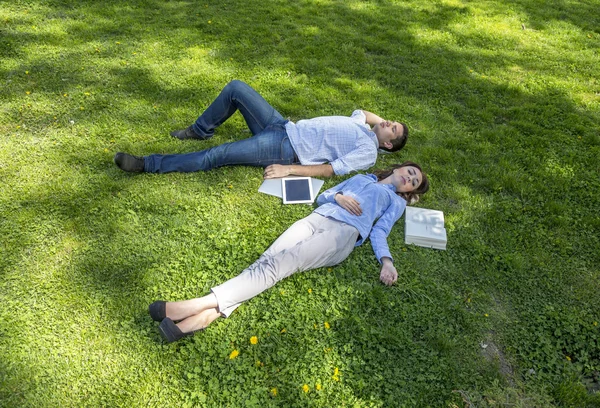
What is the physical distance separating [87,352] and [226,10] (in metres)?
7.45

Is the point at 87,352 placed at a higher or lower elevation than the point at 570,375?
higher

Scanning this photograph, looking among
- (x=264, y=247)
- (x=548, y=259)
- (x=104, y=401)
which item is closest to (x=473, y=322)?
(x=548, y=259)

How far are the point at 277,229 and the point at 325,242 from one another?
26.6 inches

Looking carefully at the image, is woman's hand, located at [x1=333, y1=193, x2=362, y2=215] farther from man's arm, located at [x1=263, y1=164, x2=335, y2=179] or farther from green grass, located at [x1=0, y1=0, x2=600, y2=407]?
man's arm, located at [x1=263, y1=164, x2=335, y2=179]

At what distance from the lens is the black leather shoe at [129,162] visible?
4609 millimetres

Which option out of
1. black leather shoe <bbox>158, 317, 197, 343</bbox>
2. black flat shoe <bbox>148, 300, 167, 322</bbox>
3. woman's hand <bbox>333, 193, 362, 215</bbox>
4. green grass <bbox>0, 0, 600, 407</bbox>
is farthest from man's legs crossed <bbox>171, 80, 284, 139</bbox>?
black leather shoe <bbox>158, 317, 197, 343</bbox>

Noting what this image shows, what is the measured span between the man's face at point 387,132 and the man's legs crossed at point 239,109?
3.92 feet

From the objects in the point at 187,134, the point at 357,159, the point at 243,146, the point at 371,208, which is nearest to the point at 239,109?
the point at 243,146

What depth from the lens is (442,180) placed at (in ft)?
17.1

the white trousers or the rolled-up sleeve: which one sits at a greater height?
the rolled-up sleeve

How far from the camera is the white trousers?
3.52 meters

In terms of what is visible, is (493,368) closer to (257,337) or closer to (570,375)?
(570,375)

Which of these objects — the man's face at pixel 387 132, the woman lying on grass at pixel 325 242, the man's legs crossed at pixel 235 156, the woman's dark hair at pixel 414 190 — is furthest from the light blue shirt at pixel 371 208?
the man's legs crossed at pixel 235 156

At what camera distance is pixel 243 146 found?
Result: 193 inches
